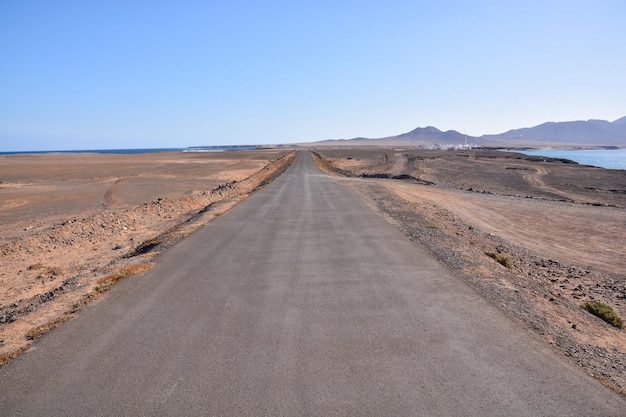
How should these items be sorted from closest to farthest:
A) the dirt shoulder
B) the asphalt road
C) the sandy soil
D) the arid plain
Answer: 1. the asphalt road
2. the dirt shoulder
3. the arid plain
4. the sandy soil

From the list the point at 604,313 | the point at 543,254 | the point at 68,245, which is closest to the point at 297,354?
the point at 604,313

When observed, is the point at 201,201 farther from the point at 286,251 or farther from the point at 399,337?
the point at 399,337

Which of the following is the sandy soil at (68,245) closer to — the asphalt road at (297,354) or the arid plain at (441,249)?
the arid plain at (441,249)

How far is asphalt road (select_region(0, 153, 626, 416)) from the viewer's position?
492cm

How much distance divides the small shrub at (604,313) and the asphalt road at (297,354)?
280 centimetres

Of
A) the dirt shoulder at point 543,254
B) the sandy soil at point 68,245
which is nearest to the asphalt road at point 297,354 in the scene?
the dirt shoulder at point 543,254

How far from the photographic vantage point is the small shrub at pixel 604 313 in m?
8.49

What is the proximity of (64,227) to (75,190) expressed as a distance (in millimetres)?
21363

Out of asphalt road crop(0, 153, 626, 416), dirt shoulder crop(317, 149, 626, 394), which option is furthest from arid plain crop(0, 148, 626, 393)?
asphalt road crop(0, 153, 626, 416)

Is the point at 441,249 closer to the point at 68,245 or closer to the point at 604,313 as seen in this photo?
the point at 604,313

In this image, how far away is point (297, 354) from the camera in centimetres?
604

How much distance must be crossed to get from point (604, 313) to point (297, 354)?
685 cm

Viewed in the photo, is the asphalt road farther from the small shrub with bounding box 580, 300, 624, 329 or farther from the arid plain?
the small shrub with bounding box 580, 300, 624, 329

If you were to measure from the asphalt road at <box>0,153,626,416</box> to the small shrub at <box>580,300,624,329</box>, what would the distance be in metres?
2.80
